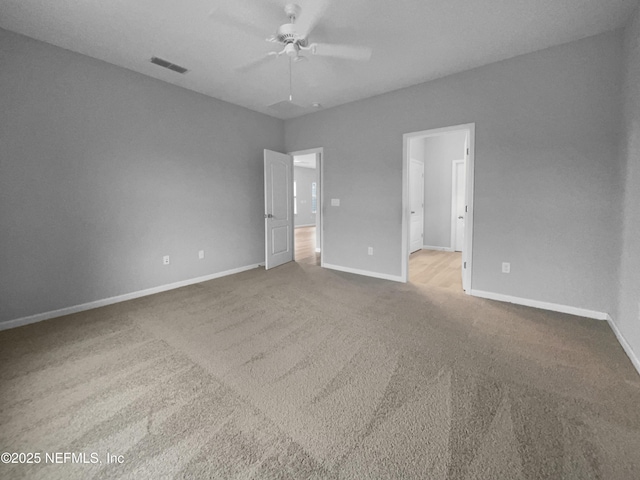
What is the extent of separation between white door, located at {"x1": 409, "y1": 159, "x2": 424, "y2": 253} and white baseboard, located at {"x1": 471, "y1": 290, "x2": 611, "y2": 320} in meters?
2.71

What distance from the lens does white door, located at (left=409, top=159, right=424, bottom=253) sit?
604 cm

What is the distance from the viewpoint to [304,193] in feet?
40.2

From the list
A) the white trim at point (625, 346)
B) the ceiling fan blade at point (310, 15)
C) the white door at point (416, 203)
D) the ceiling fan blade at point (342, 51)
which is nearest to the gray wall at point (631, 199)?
the white trim at point (625, 346)

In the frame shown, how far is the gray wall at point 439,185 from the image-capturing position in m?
6.33

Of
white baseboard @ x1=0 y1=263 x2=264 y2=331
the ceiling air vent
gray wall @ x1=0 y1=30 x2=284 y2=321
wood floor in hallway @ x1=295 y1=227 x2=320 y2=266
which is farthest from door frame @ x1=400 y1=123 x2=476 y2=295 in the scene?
the ceiling air vent

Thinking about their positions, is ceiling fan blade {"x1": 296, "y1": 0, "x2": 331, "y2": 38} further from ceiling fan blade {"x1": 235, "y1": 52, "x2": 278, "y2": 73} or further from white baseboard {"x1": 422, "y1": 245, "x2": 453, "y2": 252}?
white baseboard {"x1": 422, "y1": 245, "x2": 453, "y2": 252}

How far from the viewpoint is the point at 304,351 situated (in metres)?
2.22

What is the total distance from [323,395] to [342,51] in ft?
10.3

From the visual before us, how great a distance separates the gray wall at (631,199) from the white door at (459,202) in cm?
388

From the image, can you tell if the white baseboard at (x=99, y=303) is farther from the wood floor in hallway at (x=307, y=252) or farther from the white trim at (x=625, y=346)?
the white trim at (x=625, y=346)

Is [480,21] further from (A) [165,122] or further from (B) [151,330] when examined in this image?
(B) [151,330]

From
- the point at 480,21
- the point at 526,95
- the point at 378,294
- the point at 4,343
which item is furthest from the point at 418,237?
the point at 4,343

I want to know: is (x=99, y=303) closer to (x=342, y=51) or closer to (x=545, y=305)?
(x=342, y=51)

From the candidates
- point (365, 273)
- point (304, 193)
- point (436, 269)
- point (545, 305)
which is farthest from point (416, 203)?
point (304, 193)
